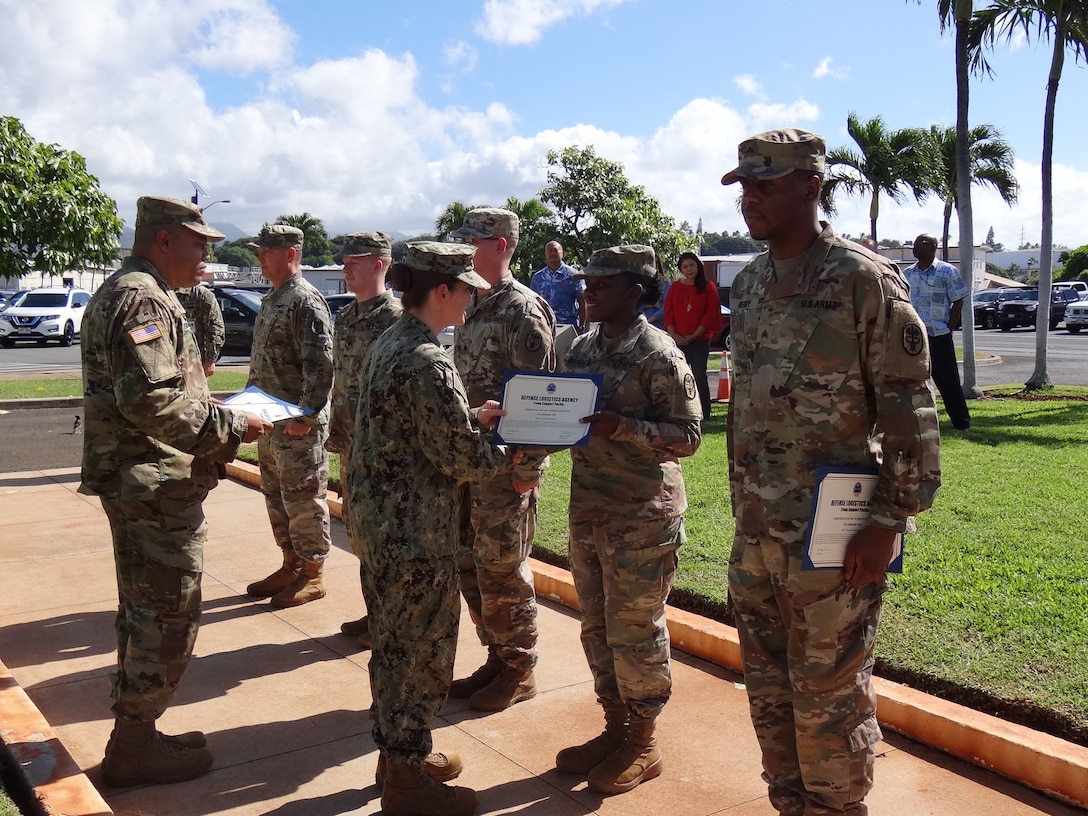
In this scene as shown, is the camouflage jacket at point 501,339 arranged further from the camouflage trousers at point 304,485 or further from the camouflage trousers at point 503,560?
the camouflage trousers at point 304,485

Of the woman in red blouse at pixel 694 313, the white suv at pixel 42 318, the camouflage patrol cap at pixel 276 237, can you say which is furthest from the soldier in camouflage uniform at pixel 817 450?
the white suv at pixel 42 318

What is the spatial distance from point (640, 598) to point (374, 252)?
286 centimetres

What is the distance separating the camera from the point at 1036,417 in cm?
1191

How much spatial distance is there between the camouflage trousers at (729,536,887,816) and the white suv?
31.7 m

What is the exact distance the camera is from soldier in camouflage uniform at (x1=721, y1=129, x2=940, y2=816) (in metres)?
2.95

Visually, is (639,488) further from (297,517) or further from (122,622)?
(297,517)

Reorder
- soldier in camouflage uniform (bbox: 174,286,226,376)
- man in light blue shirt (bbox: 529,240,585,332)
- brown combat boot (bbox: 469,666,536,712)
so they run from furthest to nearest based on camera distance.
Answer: man in light blue shirt (bbox: 529,240,585,332) → soldier in camouflage uniform (bbox: 174,286,226,376) → brown combat boot (bbox: 469,666,536,712)

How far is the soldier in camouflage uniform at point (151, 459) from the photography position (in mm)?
3783

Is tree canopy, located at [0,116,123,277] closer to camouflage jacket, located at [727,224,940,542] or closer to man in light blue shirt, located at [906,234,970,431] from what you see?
man in light blue shirt, located at [906,234,970,431]

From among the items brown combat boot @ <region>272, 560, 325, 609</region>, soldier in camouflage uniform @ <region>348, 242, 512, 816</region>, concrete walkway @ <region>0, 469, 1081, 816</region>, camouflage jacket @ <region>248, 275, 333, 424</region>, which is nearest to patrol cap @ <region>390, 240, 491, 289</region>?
soldier in camouflage uniform @ <region>348, 242, 512, 816</region>

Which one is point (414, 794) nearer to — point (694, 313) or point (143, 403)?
point (143, 403)

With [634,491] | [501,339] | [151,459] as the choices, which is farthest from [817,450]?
[151,459]

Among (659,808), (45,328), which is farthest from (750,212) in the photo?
(45,328)

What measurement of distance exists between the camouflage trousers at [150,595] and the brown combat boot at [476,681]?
1.38m
